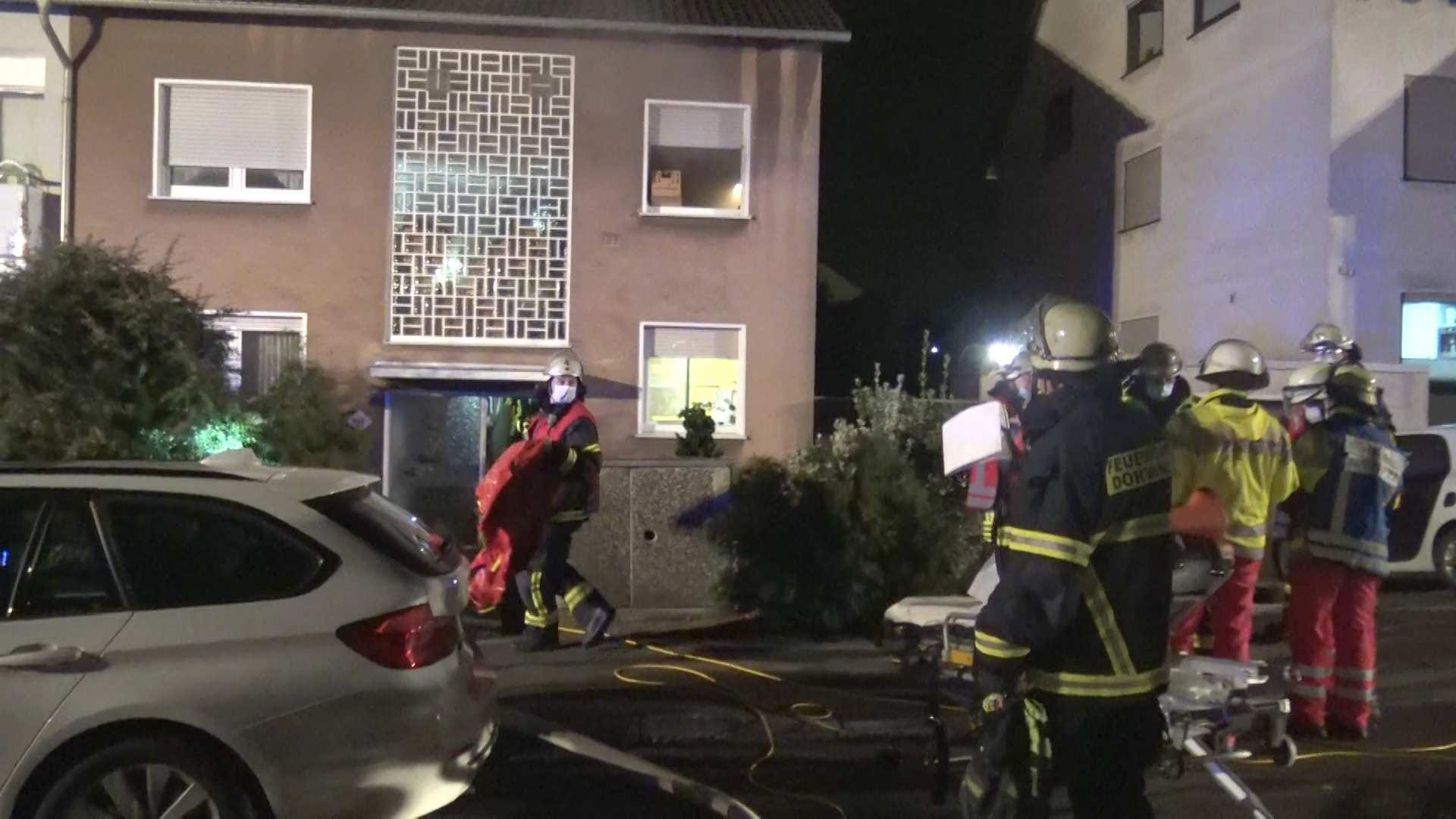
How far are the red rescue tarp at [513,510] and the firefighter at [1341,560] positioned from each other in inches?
175

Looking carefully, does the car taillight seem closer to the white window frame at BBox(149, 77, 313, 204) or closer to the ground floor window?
the white window frame at BBox(149, 77, 313, 204)

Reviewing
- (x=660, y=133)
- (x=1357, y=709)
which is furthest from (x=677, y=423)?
(x=1357, y=709)

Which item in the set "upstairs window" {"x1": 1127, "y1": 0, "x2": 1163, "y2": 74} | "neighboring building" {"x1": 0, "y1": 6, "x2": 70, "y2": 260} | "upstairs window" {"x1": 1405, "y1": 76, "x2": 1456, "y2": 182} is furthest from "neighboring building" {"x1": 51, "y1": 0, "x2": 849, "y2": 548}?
"upstairs window" {"x1": 1127, "y1": 0, "x2": 1163, "y2": 74}

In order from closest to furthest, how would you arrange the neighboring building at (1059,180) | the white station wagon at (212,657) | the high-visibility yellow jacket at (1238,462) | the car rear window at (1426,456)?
1. the white station wagon at (212,657)
2. the high-visibility yellow jacket at (1238,462)
3. the car rear window at (1426,456)
4. the neighboring building at (1059,180)

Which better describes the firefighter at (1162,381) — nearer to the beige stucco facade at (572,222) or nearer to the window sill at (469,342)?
the beige stucco facade at (572,222)

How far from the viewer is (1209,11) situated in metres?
18.1

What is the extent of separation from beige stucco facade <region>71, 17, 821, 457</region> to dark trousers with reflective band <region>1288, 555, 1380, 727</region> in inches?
294

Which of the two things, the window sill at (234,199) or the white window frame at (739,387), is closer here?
the window sill at (234,199)

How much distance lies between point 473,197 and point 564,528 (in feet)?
20.5

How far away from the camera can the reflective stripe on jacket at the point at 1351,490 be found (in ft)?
20.7

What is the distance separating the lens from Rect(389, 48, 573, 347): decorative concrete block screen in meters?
13.1

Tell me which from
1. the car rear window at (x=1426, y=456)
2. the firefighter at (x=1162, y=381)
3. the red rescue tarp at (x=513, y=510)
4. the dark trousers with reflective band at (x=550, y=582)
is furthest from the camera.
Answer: the car rear window at (x=1426, y=456)

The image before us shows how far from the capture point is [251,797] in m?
3.99

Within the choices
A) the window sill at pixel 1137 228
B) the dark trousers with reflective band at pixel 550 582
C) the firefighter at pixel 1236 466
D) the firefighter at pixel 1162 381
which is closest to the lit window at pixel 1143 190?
the window sill at pixel 1137 228
